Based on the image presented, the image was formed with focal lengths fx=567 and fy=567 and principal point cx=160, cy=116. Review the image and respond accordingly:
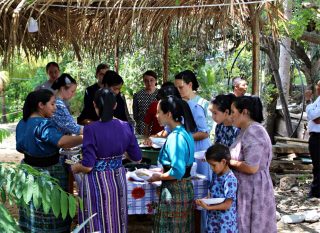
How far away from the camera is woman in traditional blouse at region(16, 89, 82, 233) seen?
4.25 metres

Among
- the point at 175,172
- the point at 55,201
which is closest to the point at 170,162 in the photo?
the point at 175,172

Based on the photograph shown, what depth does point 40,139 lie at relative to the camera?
4.29 metres

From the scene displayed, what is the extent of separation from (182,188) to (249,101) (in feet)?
2.65

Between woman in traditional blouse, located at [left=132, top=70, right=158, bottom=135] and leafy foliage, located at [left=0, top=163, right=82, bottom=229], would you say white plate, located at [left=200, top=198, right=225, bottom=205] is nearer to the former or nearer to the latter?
leafy foliage, located at [left=0, top=163, right=82, bottom=229]

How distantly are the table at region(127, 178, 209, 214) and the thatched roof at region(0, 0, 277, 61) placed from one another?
1.79 m

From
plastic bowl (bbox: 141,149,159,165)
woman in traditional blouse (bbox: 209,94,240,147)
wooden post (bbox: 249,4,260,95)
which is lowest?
plastic bowl (bbox: 141,149,159,165)

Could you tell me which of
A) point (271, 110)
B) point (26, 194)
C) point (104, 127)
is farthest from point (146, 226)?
point (271, 110)

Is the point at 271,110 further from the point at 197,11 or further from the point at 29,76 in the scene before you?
the point at 29,76

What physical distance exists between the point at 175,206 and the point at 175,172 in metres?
0.34

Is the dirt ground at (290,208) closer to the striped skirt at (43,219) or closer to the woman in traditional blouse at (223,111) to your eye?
the striped skirt at (43,219)

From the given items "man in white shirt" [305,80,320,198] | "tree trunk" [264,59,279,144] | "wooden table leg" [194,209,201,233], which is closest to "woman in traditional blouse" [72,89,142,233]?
"wooden table leg" [194,209,201,233]

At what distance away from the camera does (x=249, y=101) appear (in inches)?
162

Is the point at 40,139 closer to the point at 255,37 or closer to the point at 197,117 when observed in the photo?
the point at 197,117

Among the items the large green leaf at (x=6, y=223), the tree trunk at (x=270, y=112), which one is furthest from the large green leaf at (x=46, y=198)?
the tree trunk at (x=270, y=112)
